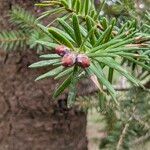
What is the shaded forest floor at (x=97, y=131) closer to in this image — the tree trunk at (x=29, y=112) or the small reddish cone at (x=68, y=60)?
the tree trunk at (x=29, y=112)

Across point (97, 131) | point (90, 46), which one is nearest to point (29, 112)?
point (97, 131)

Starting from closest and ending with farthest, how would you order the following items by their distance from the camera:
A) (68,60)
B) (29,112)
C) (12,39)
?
(68,60) < (12,39) < (29,112)

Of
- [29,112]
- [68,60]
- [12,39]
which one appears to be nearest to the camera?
[68,60]

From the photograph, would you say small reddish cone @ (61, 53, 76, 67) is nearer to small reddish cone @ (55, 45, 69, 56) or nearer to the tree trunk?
small reddish cone @ (55, 45, 69, 56)

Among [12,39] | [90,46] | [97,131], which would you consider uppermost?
[90,46]

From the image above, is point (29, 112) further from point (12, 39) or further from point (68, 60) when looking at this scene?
point (68, 60)

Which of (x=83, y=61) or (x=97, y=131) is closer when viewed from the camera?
(x=83, y=61)

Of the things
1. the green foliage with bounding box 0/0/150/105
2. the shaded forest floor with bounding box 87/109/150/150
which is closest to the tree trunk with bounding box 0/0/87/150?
the shaded forest floor with bounding box 87/109/150/150
